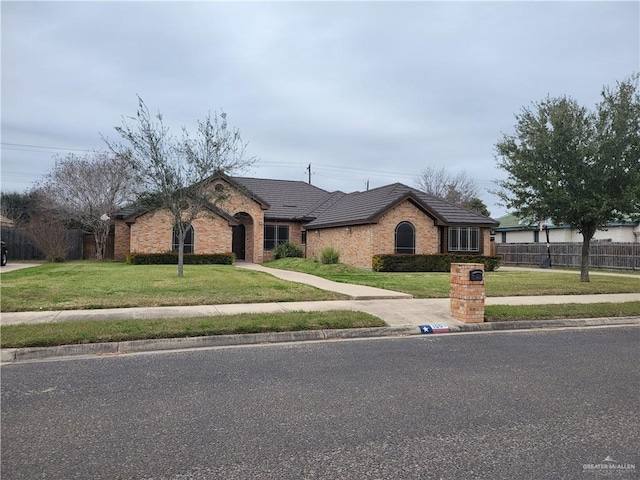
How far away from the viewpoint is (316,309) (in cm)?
1059

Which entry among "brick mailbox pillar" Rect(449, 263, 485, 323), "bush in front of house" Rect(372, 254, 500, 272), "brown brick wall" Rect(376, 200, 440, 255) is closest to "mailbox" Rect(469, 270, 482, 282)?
"brick mailbox pillar" Rect(449, 263, 485, 323)

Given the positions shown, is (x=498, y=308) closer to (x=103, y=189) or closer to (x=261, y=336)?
(x=261, y=336)

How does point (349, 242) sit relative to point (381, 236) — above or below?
below

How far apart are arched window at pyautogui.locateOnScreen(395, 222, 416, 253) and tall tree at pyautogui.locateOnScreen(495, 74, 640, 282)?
7.78 meters

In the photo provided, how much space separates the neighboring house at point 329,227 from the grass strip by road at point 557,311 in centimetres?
1282

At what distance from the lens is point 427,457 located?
3.69 metres

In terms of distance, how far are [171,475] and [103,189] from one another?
31.4 m

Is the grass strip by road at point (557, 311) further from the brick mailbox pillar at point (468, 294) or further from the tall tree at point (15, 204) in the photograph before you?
the tall tree at point (15, 204)

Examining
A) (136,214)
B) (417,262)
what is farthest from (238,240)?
(417,262)

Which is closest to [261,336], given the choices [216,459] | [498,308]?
[216,459]

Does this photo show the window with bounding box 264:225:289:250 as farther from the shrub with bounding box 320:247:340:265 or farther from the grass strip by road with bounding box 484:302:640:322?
Result: the grass strip by road with bounding box 484:302:640:322

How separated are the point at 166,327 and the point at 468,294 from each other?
5674 mm

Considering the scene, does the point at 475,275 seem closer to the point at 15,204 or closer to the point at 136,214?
the point at 136,214

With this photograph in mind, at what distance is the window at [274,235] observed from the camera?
31375 mm
